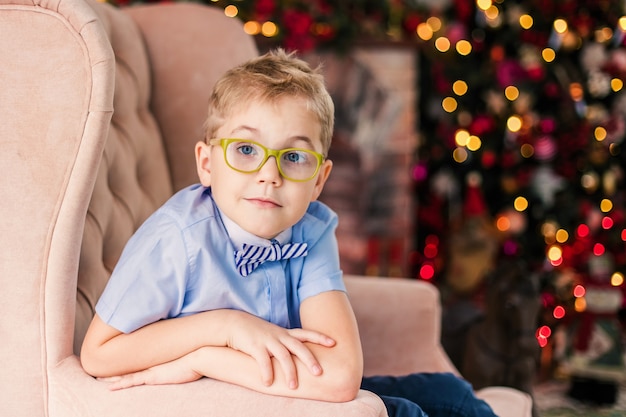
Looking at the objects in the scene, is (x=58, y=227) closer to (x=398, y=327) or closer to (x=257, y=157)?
(x=257, y=157)

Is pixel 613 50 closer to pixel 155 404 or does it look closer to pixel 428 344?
pixel 428 344

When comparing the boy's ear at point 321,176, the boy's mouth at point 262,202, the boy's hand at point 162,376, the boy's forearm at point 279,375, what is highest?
the boy's ear at point 321,176

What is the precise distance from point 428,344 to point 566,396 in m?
1.52

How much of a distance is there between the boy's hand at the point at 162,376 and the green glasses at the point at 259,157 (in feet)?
0.99

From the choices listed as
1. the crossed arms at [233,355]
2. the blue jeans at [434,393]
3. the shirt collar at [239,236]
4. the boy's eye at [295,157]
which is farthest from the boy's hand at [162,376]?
the blue jeans at [434,393]

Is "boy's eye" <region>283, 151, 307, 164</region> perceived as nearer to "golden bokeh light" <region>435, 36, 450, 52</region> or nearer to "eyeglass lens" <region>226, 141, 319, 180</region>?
"eyeglass lens" <region>226, 141, 319, 180</region>

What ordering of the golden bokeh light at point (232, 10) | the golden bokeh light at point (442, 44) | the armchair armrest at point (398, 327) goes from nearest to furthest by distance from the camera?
1. the armchair armrest at point (398, 327)
2. the golden bokeh light at point (232, 10)
3. the golden bokeh light at point (442, 44)

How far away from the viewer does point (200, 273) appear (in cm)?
117

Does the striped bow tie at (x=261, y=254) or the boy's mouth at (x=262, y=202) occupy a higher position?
the boy's mouth at (x=262, y=202)

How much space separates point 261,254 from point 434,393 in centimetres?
51

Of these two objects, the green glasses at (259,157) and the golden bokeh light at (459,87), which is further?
the golden bokeh light at (459,87)

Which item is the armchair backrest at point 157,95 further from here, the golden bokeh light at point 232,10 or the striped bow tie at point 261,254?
the golden bokeh light at point 232,10

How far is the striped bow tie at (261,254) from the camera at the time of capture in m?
1.18

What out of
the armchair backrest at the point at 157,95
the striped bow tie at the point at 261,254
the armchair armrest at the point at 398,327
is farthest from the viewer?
the armchair armrest at the point at 398,327
